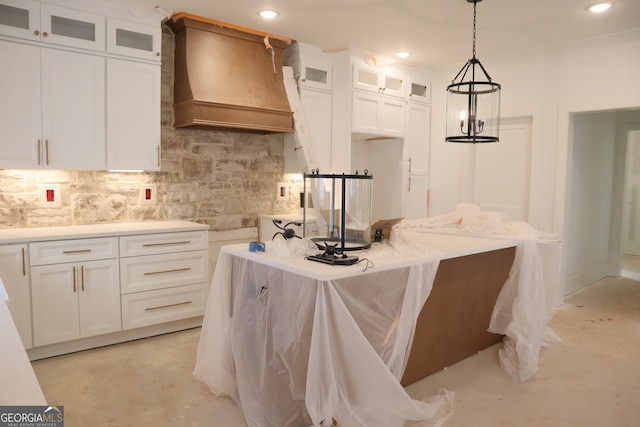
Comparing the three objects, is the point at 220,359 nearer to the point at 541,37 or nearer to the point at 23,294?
the point at 23,294

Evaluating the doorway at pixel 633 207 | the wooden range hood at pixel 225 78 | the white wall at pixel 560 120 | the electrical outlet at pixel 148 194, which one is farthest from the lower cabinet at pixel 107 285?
the doorway at pixel 633 207

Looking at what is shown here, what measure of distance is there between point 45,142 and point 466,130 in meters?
2.97

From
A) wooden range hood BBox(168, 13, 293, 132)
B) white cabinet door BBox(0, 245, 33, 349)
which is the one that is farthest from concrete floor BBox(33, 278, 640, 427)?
wooden range hood BBox(168, 13, 293, 132)

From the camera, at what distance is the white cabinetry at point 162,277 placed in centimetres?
360

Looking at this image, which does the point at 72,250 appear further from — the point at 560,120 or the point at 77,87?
the point at 560,120

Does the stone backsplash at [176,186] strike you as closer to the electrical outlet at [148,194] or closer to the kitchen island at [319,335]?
the electrical outlet at [148,194]

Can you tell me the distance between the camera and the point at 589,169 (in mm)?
5438

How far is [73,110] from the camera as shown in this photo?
3482 millimetres

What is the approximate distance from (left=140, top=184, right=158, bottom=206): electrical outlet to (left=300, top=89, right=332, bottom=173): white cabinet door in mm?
1587

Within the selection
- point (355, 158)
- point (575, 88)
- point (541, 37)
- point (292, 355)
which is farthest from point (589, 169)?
point (292, 355)

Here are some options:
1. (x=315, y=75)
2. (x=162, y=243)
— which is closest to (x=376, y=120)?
(x=315, y=75)

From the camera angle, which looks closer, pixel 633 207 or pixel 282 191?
pixel 282 191

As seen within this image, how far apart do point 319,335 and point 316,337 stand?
16 mm

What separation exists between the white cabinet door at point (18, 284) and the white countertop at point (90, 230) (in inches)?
3.2
